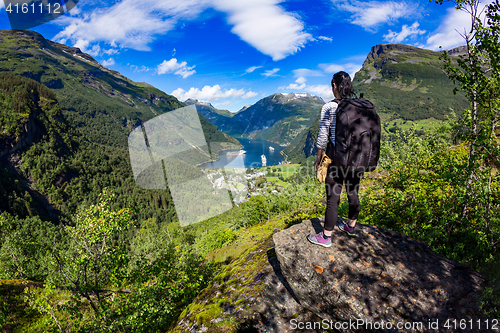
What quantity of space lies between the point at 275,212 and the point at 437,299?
85.6 ft

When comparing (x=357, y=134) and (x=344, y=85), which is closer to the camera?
(x=357, y=134)

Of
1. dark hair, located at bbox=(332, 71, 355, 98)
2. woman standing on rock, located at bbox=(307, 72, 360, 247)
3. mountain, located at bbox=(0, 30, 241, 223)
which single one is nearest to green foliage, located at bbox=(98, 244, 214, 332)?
woman standing on rock, located at bbox=(307, 72, 360, 247)

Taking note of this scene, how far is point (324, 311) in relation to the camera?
145 inches

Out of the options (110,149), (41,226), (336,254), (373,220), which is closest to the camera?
(336,254)

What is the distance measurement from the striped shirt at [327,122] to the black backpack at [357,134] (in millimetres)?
106

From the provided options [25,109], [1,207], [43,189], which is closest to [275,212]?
[1,207]

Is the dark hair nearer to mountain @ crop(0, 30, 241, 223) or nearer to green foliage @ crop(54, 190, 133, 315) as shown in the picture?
green foliage @ crop(54, 190, 133, 315)

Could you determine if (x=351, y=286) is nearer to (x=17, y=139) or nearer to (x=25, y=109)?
(x=17, y=139)

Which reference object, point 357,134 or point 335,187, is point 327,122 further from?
point 335,187

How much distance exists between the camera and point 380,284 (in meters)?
3.49

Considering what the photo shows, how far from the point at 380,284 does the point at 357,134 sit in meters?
2.62

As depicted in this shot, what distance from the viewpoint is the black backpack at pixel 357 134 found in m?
3.55

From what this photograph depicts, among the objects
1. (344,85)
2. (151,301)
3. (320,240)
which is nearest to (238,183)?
(151,301)

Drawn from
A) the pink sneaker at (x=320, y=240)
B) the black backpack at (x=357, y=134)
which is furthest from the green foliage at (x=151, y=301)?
the black backpack at (x=357, y=134)
